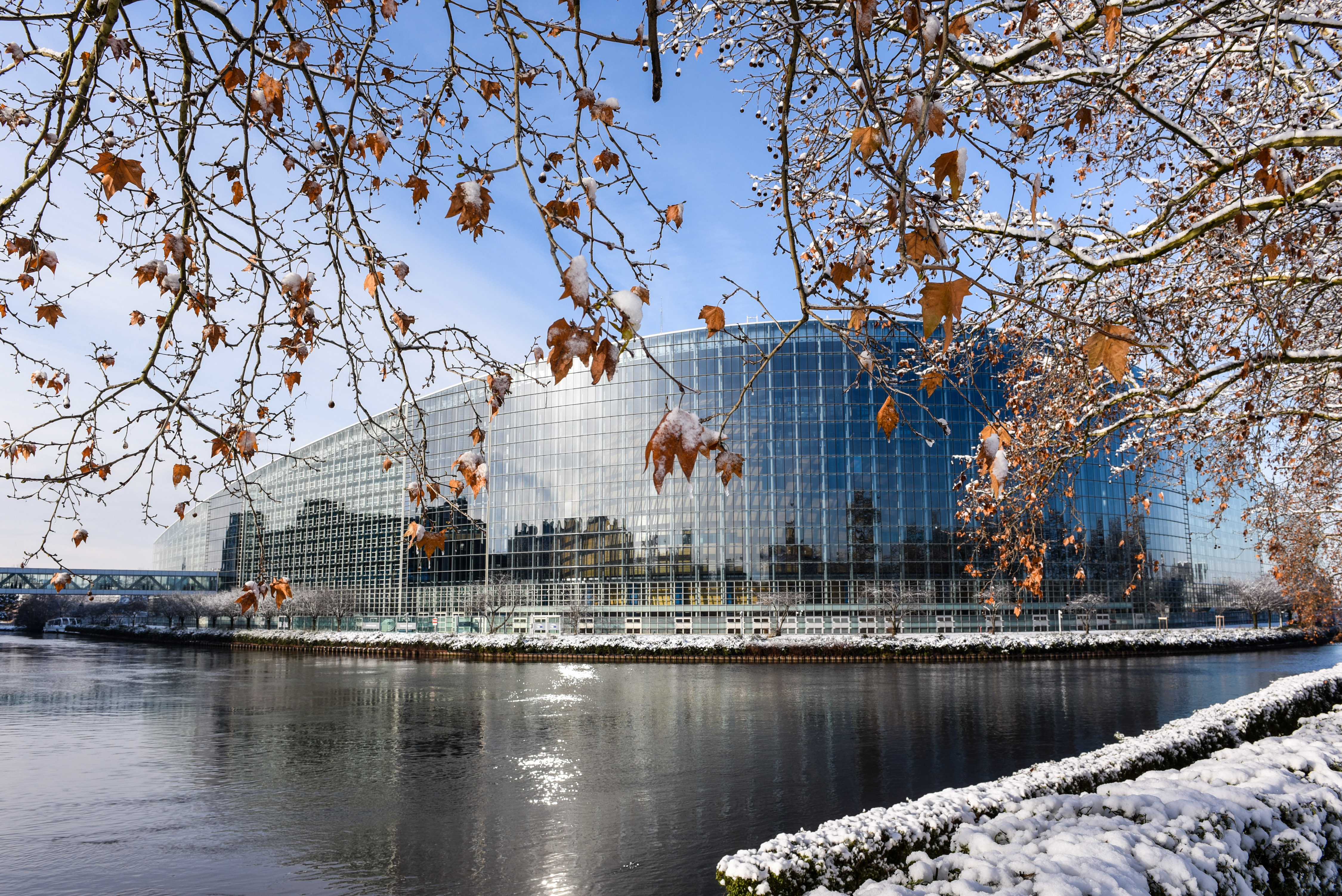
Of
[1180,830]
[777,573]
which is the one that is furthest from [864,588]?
[1180,830]

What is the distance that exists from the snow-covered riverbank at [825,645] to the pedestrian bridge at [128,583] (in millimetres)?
34597

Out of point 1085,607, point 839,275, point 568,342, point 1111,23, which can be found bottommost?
point 1085,607

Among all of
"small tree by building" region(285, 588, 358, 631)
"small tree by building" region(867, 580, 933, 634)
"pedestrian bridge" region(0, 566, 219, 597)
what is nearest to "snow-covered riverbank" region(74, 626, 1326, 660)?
"small tree by building" region(867, 580, 933, 634)

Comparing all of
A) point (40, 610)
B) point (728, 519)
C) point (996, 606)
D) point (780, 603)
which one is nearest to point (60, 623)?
point (40, 610)

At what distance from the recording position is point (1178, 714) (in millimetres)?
22203

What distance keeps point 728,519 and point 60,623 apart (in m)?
112

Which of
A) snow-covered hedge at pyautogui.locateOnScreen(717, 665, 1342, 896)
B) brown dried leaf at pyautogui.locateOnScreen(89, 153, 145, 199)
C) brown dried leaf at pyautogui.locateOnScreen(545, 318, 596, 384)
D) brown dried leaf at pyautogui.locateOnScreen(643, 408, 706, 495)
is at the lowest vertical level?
snow-covered hedge at pyautogui.locateOnScreen(717, 665, 1342, 896)

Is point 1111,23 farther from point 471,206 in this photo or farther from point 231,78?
point 231,78

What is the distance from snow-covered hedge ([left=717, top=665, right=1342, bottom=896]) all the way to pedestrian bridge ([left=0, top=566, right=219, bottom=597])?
76.6 metres

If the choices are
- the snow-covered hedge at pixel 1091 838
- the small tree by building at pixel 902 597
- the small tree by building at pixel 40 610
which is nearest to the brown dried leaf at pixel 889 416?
the snow-covered hedge at pixel 1091 838

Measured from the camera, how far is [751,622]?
2689 inches

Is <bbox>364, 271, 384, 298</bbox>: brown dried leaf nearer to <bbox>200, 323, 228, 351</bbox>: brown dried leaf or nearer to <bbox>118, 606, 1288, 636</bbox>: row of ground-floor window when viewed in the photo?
<bbox>200, 323, 228, 351</bbox>: brown dried leaf

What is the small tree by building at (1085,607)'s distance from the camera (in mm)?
71625

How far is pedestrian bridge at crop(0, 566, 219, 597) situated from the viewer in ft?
289
